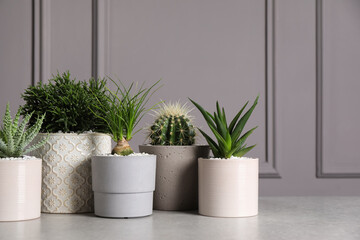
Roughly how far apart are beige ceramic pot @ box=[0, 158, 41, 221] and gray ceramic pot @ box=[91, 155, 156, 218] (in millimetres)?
110

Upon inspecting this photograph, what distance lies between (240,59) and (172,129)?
2.80 ft

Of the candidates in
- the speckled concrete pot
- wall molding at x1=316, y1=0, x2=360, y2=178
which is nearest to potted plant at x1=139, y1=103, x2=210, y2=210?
the speckled concrete pot

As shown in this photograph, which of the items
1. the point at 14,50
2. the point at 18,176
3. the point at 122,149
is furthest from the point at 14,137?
the point at 14,50

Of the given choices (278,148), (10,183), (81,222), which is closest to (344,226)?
(81,222)

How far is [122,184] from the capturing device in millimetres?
869

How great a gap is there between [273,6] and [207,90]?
402 mm

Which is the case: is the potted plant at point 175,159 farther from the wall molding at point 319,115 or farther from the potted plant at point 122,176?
the wall molding at point 319,115

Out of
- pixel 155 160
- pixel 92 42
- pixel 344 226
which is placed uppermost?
pixel 92 42

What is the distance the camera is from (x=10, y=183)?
0.84 meters

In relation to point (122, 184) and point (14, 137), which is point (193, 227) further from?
point (14, 137)

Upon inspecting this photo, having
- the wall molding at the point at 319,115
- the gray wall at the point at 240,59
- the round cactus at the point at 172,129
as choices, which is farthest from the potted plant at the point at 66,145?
the wall molding at the point at 319,115

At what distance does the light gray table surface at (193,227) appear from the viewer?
75 centimetres

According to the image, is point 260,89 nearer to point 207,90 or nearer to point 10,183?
point 207,90

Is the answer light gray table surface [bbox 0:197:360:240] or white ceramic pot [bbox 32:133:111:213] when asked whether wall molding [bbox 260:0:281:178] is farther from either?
white ceramic pot [bbox 32:133:111:213]
